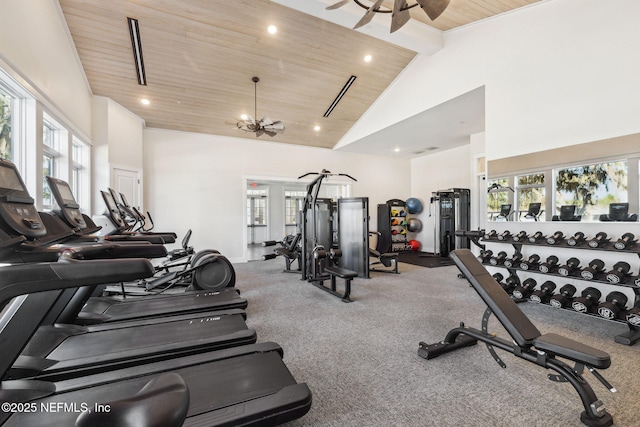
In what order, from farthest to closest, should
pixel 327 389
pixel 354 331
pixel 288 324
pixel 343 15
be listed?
pixel 343 15, pixel 288 324, pixel 354 331, pixel 327 389

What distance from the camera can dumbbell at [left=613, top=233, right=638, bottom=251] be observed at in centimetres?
283

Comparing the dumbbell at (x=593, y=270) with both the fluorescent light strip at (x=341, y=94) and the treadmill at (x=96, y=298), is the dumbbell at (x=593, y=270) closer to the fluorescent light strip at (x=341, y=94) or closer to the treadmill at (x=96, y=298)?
the treadmill at (x=96, y=298)

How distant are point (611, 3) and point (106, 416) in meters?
5.33

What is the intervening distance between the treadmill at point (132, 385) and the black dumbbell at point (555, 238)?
11.4 feet

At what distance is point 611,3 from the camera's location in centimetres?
316

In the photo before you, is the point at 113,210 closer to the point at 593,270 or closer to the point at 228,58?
the point at 228,58

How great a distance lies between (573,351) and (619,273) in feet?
6.45

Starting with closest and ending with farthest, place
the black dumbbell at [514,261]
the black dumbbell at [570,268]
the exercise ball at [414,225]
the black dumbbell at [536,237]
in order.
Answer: the black dumbbell at [570,268], the black dumbbell at [536,237], the black dumbbell at [514,261], the exercise ball at [414,225]

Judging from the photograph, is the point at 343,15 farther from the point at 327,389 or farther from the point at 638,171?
the point at 327,389

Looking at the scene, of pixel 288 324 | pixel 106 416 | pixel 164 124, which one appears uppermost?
pixel 164 124

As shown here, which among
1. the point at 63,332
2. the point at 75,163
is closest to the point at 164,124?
the point at 75,163

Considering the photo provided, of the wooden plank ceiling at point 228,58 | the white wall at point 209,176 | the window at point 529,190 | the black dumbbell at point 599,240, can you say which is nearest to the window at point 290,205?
the white wall at point 209,176

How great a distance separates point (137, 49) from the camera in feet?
15.1

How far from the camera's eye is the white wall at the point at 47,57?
2785mm
